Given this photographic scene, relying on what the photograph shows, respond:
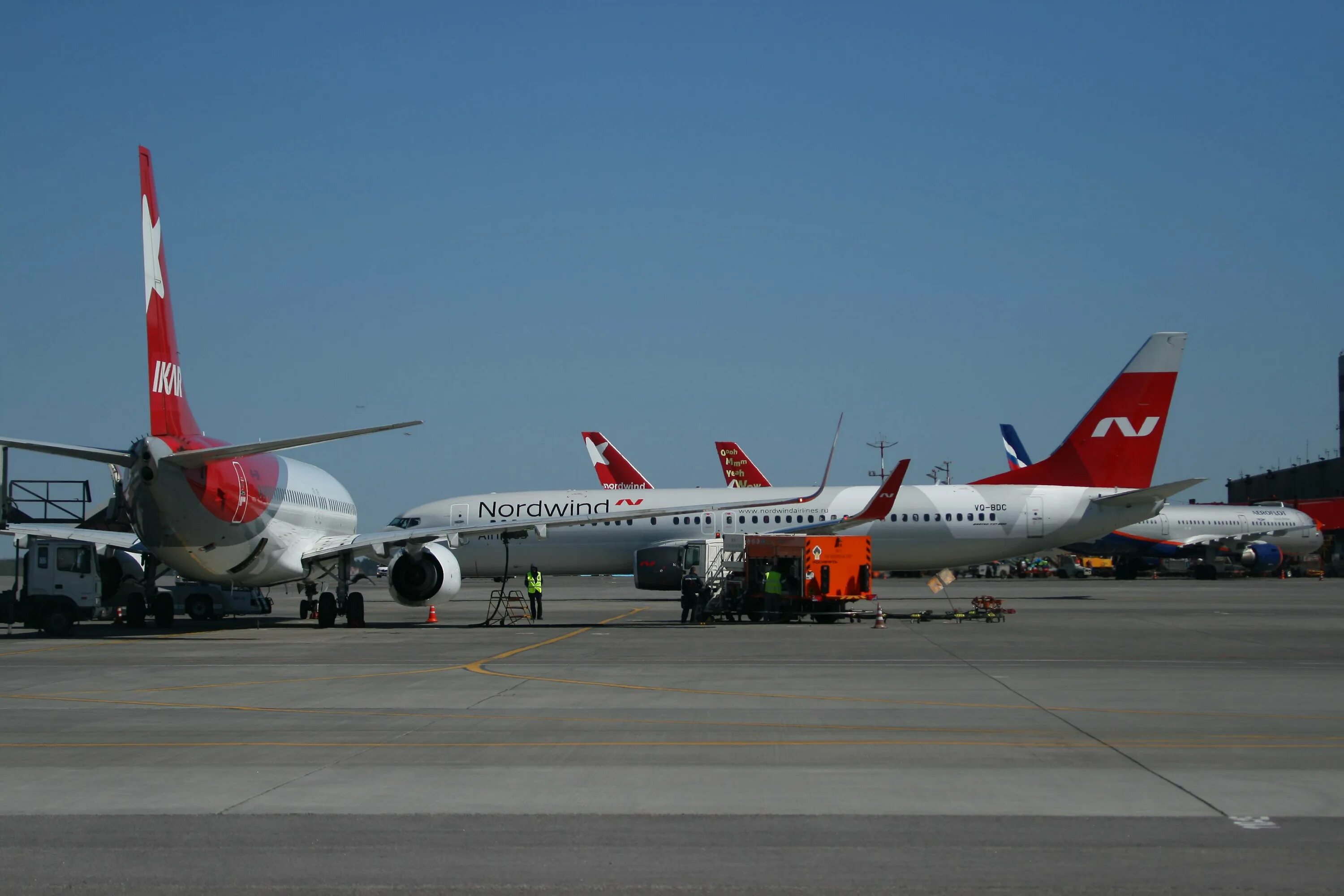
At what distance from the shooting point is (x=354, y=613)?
30078 millimetres

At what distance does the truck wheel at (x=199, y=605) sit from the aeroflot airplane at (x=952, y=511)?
7632 millimetres

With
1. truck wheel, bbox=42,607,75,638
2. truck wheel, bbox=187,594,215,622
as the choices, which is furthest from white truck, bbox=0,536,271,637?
truck wheel, bbox=187,594,215,622

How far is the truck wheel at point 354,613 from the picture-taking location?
2995 centimetres

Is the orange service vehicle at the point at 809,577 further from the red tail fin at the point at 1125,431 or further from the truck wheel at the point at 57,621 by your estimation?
the truck wheel at the point at 57,621

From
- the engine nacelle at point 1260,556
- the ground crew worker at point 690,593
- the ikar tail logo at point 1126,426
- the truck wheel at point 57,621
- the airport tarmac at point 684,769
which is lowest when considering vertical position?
the airport tarmac at point 684,769

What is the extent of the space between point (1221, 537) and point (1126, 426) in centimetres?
3145

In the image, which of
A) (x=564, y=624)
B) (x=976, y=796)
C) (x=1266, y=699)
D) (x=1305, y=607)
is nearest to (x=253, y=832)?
(x=976, y=796)

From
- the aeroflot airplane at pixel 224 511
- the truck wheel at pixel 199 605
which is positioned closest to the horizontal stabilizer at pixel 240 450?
the aeroflot airplane at pixel 224 511

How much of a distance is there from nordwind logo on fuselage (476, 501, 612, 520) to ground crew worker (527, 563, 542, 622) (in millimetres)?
7085

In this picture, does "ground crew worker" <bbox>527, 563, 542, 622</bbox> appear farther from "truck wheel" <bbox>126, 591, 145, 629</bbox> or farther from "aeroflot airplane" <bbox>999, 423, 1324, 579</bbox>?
"aeroflot airplane" <bbox>999, 423, 1324, 579</bbox>

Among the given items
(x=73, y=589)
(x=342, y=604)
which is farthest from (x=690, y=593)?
(x=73, y=589)

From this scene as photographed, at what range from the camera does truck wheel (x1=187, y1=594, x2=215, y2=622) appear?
34062mm

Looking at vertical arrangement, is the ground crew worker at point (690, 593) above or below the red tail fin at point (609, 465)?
below

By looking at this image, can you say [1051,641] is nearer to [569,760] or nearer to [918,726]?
[918,726]
